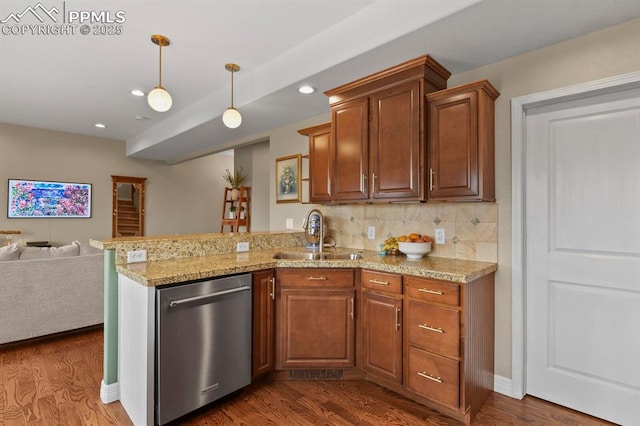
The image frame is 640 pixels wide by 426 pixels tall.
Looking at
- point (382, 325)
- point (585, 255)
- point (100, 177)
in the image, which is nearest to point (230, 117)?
point (382, 325)

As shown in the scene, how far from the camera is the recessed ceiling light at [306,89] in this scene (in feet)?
9.42

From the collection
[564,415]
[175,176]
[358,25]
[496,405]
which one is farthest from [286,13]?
[175,176]

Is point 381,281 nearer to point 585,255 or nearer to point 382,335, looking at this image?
point 382,335

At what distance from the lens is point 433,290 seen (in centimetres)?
212

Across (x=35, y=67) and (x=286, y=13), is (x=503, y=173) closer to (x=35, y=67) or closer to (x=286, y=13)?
(x=286, y=13)

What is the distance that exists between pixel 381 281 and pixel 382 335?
373mm

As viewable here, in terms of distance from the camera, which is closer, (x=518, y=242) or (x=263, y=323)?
(x=518, y=242)

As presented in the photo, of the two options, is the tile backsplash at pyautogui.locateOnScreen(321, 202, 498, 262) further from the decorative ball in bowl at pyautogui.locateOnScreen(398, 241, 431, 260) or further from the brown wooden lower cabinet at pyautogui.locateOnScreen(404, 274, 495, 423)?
the brown wooden lower cabinet at pyautogui.locateOnScreen(404, 274, 495, 423)

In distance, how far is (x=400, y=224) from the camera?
2971 millimetres

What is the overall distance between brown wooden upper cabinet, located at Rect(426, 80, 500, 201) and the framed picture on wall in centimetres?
183

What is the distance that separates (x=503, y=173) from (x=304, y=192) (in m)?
2.07

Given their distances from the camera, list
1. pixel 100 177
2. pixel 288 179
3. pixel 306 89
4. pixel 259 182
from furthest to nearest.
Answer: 1. pixel 100 177
2. pixel 259 182
3. pixel 288 179
4. pixel 306 89

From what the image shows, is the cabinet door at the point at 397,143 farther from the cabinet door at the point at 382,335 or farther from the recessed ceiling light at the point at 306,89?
the cabinet door at the point at 382,335

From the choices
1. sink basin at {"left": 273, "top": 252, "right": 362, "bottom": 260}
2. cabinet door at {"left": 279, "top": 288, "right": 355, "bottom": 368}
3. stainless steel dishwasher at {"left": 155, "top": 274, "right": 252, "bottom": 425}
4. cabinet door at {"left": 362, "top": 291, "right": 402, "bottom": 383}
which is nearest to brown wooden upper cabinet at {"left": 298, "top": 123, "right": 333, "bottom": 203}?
sink basin at {"left": 273, "top": 252, "right": 362, "bottom": 260}
